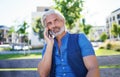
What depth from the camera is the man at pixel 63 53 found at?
2865 millimetres

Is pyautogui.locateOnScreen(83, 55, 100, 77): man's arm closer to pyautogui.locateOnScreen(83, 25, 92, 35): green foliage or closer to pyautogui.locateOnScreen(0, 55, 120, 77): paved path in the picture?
pyautogui.locateOnScreen(0, 55, 120, 77): paved path

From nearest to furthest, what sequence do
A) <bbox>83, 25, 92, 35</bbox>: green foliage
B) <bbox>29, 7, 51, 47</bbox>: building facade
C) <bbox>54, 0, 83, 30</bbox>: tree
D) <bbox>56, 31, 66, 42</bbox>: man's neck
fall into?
<bbox>56, 31, 66, 42</bbox>: man's neck, <bbox>54, 0, 83, 30</bbox>: tree, <bbox>83, 25, 92, 35</bbox>: green foliage, <bbox>29, 7, 51, 47</bbox>: building facade

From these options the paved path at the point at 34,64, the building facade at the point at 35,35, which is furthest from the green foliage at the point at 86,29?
the paved path at the point at 34,64

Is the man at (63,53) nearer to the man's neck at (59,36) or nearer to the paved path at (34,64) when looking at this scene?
the man's neck at (59,36)

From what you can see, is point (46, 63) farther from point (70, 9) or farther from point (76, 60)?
point (70, 9)

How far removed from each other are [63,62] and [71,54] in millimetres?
158

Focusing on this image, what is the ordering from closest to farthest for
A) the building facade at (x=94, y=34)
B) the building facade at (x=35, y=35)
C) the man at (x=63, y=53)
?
the man at (x=63, y=53) → the building facade at (x=35, y=35) → the building facade at (x=94, y=34)

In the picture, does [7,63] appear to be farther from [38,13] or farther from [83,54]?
[38,13]

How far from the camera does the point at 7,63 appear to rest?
4.94 meters

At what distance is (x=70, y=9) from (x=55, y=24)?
21360mm

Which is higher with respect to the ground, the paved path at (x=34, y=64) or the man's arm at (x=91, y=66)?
the man's arm at (x=91, y=66)

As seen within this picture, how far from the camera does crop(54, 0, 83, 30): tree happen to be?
2409cm

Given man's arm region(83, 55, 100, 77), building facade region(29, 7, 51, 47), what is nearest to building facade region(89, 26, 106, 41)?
building facade region(29, 7, 51, 47)

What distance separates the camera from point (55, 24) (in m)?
3.18
